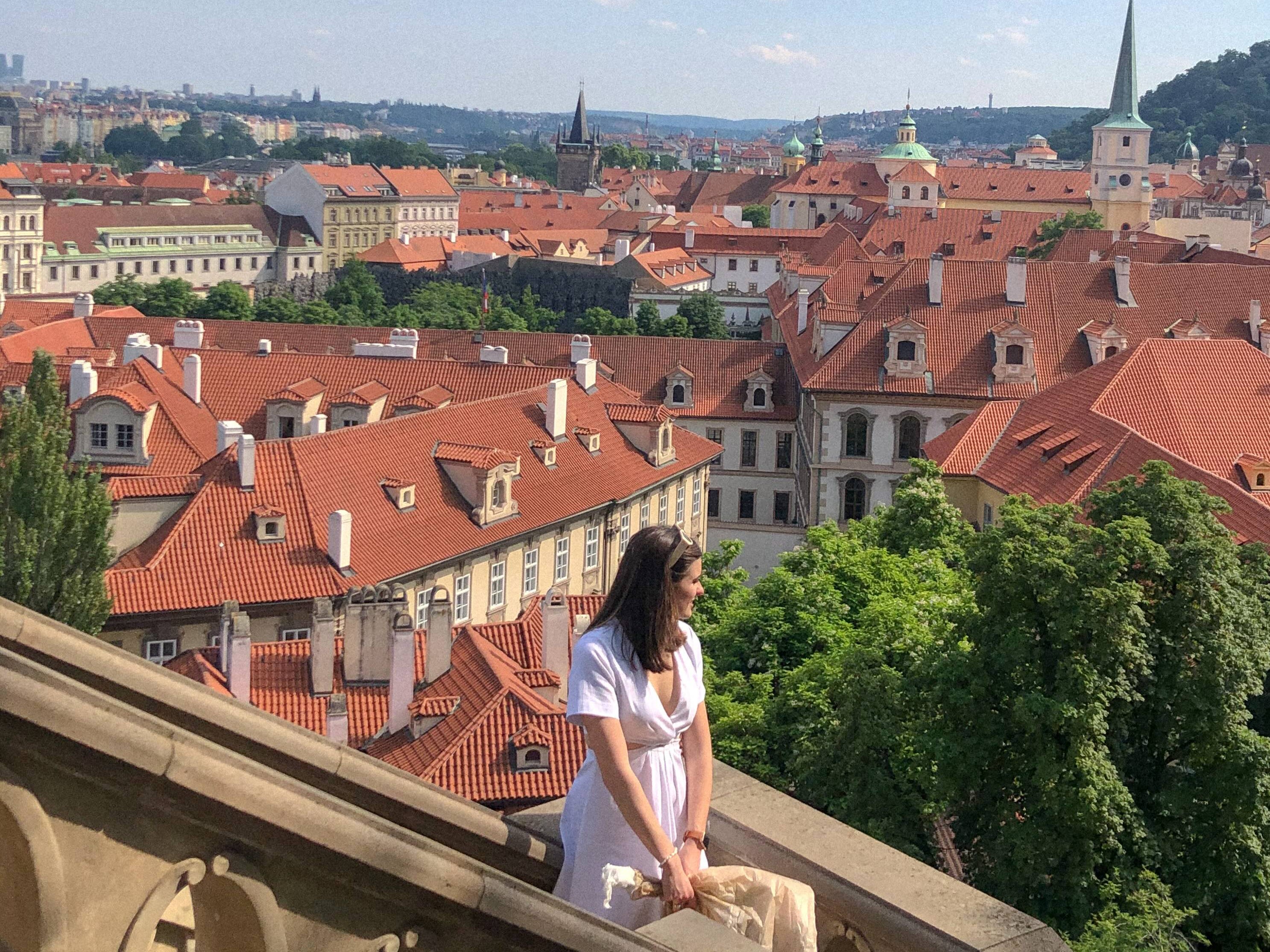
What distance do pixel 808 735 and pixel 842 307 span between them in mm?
37529

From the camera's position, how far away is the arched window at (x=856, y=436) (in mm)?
52438

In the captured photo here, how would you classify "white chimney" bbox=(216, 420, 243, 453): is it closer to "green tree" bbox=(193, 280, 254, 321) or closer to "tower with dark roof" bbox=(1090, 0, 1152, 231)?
"green tree" bbox=(193, 280, 254, 321)

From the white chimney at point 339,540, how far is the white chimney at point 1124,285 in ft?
103

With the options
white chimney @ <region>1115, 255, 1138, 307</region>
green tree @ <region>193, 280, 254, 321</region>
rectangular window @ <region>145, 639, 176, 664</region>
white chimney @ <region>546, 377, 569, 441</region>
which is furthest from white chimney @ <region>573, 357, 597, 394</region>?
green tree @ <region>193, 280, 254, 321</region>

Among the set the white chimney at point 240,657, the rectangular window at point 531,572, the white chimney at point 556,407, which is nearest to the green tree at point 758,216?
the white chimney at point 556,407

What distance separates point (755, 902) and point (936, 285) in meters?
50.3

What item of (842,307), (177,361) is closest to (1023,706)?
(177,361)

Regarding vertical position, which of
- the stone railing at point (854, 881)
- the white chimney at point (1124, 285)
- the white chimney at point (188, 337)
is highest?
the white chimney at point (1124, 285)

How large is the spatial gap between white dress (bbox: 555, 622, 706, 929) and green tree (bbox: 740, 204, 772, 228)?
144061mm

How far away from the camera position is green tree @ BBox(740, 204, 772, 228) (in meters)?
150

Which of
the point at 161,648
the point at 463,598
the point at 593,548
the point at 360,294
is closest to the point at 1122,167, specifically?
the point at 360,294

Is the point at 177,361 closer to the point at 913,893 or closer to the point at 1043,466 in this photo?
the point at 1043,466

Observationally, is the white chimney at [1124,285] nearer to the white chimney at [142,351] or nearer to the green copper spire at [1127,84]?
the white chimney at [142,351]

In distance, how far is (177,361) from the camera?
4569 centimetres
